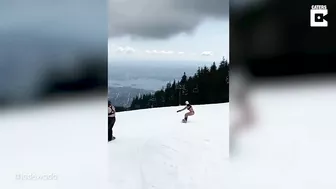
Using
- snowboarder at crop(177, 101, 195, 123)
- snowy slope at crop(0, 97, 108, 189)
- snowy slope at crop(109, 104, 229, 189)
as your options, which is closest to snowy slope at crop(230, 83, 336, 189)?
snowy slope at crop(109, 104, 229, 189)

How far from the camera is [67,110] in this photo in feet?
6.74

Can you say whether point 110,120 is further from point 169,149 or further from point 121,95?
point 169,149

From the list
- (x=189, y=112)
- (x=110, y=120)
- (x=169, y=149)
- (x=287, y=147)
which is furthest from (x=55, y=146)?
(x=287, y=147)

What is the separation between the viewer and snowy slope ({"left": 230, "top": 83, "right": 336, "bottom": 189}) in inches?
81.0

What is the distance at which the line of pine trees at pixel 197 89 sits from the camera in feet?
6.78

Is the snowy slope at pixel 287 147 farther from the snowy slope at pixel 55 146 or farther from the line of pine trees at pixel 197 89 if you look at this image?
the snowy slope at pixel 55 146

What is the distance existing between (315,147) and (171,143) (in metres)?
0.80

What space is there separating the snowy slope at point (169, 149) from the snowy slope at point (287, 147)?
12cm

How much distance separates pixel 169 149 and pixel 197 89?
370 millimetres

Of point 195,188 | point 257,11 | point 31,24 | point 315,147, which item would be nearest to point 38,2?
point 31,24

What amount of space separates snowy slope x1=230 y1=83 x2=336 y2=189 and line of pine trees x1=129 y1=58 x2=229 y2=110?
216 mm

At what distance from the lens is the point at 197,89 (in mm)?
2082

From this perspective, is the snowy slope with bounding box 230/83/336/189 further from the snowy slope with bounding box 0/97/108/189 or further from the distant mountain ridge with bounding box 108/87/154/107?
A: the snowy slope with bounding box 0/97/108/189

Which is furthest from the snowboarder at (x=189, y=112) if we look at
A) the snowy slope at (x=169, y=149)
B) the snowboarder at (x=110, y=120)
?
the snowboarder at (x=110, y=120)
